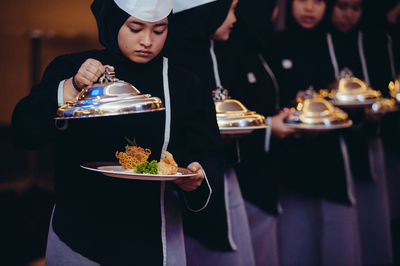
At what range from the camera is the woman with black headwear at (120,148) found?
1.46 m

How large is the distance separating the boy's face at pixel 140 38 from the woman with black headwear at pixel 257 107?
32.0 inches

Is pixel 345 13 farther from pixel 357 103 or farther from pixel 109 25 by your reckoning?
pixel 109 25

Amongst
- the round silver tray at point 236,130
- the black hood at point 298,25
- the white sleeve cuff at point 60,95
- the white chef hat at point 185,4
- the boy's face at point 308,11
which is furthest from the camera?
the black hood at point 298,25

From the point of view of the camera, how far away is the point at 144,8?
1.41 meters

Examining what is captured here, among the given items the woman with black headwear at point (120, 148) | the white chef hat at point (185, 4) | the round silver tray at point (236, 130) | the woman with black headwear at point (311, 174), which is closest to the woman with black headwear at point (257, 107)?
the woman with black headwear at point (311, 174)

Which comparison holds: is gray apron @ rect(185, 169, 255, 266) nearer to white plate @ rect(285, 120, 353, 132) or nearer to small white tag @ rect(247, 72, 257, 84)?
white plate @ rect(285, 120, 353, 132)

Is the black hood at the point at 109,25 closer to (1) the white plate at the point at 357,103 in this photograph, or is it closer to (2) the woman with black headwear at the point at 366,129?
(1) the white plate at the point at 357,103

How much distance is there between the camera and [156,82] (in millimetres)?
1568

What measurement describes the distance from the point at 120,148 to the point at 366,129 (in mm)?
2245

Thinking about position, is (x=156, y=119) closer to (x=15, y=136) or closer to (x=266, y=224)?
(x=15, y=136)

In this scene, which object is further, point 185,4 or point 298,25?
point 298,25

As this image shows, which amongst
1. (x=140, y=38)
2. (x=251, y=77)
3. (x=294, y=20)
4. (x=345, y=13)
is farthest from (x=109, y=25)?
(x=345, y=13)

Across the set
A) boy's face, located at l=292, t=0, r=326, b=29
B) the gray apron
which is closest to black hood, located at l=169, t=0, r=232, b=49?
the gray apron

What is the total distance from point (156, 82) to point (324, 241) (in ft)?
6.22
